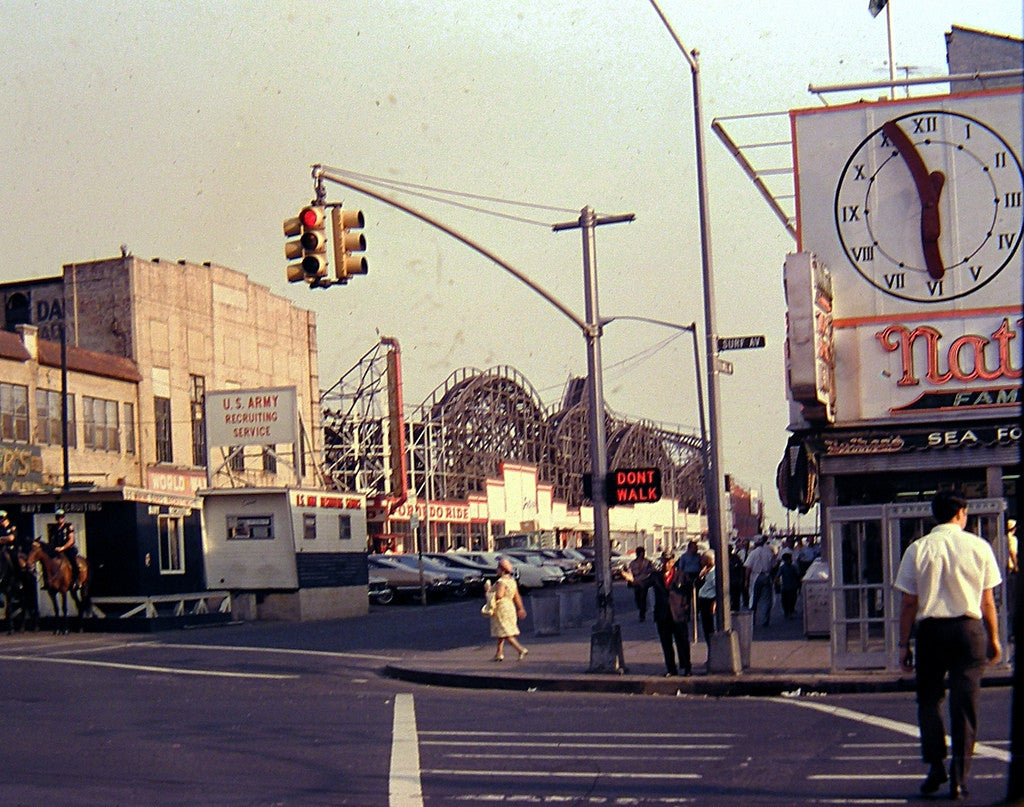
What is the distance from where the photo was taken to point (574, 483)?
129 metres

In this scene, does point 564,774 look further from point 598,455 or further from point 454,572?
point 454,572

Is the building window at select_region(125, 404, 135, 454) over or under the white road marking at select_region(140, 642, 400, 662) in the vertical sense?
over

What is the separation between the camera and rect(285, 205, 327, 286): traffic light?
16.8 meters

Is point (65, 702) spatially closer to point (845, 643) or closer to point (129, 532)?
point (845, 643)

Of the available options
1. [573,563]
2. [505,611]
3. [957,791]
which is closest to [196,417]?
[573,563]

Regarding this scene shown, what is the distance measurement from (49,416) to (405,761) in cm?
4231

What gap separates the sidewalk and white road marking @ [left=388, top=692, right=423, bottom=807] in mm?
3538

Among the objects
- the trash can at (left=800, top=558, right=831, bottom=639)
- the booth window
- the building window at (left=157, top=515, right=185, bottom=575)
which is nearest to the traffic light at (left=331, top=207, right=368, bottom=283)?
the trash can at (left=800, top=558, right=831, bottom=639)

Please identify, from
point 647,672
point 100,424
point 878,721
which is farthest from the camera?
point 100,424

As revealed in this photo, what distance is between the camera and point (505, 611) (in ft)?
75.9

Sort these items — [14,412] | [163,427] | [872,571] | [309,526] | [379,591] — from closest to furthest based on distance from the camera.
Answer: [872,571], [309,526], [379,591], [14,412], [163,427]

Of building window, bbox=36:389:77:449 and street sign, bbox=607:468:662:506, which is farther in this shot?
building window, bbox=36:389:77:449

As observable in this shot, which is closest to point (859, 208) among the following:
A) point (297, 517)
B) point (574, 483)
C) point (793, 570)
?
point (793, 570)

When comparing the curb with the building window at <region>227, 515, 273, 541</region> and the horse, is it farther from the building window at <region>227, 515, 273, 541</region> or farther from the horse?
the building window at <region>227, 515, 273, 541</region>
